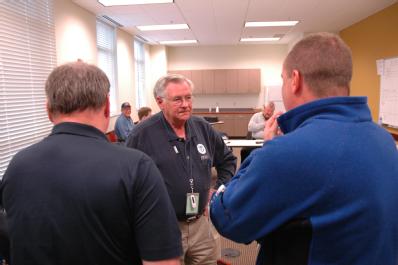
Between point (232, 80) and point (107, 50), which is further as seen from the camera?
point (232, 80)

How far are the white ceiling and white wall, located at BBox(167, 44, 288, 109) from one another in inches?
98.6

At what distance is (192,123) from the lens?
1.96 meters

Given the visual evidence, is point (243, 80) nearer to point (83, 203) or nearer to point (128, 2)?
point (128, 2)

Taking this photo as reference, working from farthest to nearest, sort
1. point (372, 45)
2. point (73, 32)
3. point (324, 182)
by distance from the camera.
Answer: point (372, 45)
point (73, 32)
point (324, 182)

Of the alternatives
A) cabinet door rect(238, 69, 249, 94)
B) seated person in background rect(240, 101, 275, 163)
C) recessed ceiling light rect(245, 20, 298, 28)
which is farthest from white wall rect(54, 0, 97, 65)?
cabinet door rect(238, 69, 249, 94)

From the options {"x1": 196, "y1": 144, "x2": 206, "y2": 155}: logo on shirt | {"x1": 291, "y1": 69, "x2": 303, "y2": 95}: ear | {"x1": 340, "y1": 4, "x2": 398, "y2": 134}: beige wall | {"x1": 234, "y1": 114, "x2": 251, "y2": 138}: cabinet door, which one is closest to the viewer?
{"x1": 291, "y1": 69, "x2": 303, "y2": 95}: ear

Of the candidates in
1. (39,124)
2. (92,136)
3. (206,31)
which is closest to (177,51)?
(206,31)

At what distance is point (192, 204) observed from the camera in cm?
174

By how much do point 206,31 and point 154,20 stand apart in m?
1.85

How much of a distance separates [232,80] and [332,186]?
31.4ft

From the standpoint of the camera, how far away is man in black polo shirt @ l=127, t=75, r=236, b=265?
1.75 meters

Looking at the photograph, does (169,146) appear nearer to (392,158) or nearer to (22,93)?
(392,158)

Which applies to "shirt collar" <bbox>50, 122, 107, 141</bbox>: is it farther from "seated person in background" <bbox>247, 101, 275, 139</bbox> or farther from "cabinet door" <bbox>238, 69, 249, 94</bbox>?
"cabinet door" <bbox>238, 69, 249, 94</bbox>

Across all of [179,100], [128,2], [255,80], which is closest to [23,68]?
[128,2]
